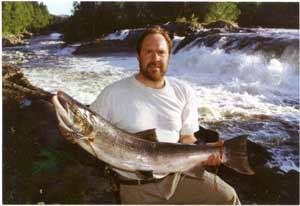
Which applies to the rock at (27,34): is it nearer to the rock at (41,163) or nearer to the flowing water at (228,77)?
the flowing water at (228,77)

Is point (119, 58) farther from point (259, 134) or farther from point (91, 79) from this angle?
point (259, 134)

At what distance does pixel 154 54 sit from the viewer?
9.61ft

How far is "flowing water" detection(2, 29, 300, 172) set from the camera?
350 cm

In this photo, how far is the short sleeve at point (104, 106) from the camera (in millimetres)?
2840

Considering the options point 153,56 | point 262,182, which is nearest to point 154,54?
point 153,56

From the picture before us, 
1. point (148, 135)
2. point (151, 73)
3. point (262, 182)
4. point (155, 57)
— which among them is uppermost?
point (155, 57)

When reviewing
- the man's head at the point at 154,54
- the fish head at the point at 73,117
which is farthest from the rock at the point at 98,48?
the fish head at the point at 73,117

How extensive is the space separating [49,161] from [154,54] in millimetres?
1168

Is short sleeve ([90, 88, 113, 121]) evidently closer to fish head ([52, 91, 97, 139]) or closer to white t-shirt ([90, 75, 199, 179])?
white t-shirt ([90, 75, 199, 179])

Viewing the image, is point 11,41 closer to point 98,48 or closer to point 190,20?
point 98,48

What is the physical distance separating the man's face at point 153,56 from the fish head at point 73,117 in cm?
52

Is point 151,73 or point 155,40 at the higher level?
point 155,40

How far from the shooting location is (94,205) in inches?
133

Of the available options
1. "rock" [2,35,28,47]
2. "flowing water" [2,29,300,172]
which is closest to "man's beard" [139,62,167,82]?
"flowing water" [2,29,300,172]
